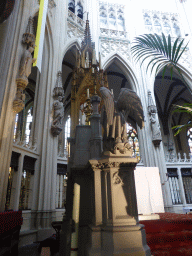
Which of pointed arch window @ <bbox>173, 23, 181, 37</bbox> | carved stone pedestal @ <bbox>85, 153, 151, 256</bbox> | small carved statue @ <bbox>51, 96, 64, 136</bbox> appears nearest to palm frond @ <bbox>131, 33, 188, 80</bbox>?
carved stone pedestal @ <bbox>85, 153, 151, 256</bbox>

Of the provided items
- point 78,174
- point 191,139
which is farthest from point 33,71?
point 191,139

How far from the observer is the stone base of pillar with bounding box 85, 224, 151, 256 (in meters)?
1.98

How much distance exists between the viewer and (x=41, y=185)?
651cm

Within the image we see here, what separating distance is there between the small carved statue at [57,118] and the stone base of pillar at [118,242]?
5.50 meters

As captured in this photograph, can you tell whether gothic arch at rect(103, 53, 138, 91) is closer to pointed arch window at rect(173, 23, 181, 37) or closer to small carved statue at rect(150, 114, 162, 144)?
small carved statue at rect(150, 114, 162, 144)

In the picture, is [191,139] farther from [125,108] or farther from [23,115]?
[125,108]

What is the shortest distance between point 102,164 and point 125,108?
82 cm

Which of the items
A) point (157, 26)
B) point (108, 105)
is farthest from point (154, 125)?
point (157, 26)

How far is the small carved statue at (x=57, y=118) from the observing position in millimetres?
7312

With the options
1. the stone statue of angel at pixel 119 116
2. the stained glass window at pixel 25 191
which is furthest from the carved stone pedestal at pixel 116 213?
the stained glass window at pixel 25 191

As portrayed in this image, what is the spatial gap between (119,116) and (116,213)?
1.26 m

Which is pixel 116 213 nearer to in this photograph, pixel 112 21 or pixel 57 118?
pixel 57 118

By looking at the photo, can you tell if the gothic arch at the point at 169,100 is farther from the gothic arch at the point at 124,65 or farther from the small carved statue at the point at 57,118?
the small carved statue at the point at 57,118

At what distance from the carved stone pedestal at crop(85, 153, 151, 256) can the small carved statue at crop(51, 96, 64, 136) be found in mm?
5130
